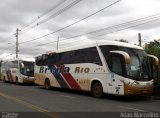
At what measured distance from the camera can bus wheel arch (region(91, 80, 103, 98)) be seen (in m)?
20.2

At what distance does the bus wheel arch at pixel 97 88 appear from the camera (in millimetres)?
20250

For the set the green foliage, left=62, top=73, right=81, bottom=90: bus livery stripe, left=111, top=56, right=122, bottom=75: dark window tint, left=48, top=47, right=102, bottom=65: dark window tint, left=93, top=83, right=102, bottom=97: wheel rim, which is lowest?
left=93, top=83, right=102, bottom=97: wheel rim

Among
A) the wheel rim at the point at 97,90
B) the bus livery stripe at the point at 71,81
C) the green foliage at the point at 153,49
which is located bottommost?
the wheel rim at the point at 97,90

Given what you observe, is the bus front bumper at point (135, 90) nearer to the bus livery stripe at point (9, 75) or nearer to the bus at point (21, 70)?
the bus at point (21, 70)

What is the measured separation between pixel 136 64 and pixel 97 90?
306 centimetres

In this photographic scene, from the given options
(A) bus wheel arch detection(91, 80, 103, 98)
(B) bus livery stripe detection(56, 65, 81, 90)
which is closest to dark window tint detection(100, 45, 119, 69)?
(A) bus wheel arch detection(91, 80, 103, 98)

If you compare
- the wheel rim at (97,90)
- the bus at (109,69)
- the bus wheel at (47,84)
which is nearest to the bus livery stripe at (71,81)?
the bus at (109,69)

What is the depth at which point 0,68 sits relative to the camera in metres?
46.6

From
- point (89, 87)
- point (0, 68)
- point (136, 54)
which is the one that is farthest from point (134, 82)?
point (0, 68)

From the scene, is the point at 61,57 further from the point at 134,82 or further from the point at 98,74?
the point at 134,82

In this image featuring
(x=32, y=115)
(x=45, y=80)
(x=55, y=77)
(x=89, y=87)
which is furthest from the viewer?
(x=45, y=80)

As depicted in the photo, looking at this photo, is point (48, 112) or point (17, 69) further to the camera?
point (17, 69)

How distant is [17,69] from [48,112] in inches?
945

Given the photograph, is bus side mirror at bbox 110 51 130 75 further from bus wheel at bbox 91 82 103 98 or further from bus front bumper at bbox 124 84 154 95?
bus wheel at bbox 91 82 103 98
